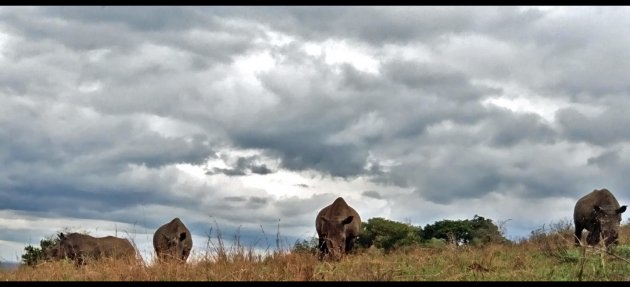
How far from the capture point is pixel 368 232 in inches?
1606

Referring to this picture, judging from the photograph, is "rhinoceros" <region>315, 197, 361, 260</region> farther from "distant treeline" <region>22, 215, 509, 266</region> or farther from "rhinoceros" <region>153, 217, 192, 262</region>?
"distant treeline" <region>22, 215, 509, 266</region>

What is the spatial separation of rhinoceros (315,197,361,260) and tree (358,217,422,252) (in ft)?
52.7

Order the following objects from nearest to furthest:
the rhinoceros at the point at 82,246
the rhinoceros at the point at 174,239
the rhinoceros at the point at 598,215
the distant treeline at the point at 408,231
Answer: the rhinoceros at the point at 598,215, the rhinoceros at the point at 174,239, the rhinoceros at the point at 82,246, the distant treeline at the point at 408,231

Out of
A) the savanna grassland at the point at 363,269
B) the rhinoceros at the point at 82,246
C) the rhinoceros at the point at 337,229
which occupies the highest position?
the rhinoceros at the point at 82,246

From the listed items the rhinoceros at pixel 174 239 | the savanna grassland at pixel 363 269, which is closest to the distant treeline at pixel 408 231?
the rhinoceros at pixel 174 239

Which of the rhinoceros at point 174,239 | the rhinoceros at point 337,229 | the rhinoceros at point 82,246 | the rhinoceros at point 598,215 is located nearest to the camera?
the rhinoceros at point 337,229

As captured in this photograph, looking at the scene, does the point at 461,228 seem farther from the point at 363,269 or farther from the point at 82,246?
the point at 363,269

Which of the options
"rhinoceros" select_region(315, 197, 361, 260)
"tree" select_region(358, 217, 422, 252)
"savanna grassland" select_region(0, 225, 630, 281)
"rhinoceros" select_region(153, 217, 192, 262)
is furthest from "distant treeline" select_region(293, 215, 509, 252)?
"savanna grassland" select_region(0, 225, 630, 281)

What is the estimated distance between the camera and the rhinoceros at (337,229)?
18.8m

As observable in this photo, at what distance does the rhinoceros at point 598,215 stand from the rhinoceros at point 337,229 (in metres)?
6.94

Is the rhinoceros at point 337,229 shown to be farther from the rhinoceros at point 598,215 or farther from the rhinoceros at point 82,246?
the rhinoceros at point 82,246

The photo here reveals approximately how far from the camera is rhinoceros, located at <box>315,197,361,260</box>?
1881cm

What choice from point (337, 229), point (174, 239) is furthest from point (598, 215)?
point (174, 239)

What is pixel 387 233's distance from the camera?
3969 centimetres
